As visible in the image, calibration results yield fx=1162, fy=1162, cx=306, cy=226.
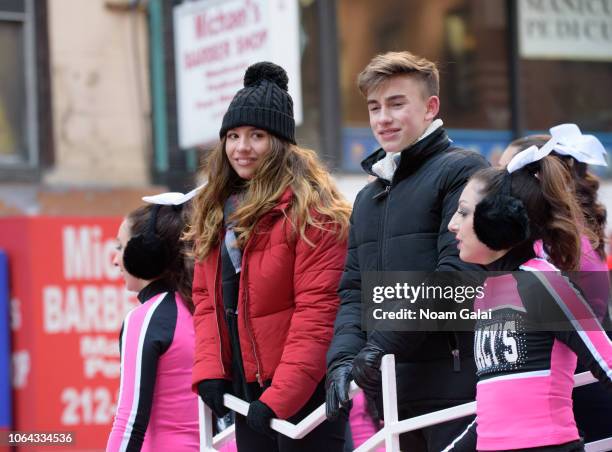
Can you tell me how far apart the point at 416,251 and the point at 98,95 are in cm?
620

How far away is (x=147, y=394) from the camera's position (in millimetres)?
4203

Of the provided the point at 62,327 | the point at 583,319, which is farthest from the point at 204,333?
the point at 62,327

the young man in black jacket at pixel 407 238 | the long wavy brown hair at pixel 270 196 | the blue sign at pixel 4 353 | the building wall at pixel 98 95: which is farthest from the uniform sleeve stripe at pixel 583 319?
the building wall at pixel 98 95

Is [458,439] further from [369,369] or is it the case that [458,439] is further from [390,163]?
[390,163]

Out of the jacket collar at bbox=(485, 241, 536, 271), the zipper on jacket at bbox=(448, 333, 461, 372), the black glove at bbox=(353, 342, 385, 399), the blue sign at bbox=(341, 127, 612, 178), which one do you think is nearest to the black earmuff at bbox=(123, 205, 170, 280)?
the black glove at bbox=(353, 342, 385, 399)

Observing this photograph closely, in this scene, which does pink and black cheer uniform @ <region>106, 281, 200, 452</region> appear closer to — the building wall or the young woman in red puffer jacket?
the young woman in red puffer jacket

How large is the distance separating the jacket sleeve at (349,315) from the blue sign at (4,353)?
5.42 m

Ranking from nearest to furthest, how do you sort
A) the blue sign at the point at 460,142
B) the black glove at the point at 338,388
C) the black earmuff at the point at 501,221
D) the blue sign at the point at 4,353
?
the black earmuff at the point at 501,221
the black glove at the point at 338,388
the blue sign at the point at 4,353
the blue sign at the point at 460,142

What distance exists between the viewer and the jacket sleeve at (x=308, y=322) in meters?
3.71

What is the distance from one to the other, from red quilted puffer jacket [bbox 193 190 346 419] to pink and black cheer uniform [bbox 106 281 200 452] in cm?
→ 31

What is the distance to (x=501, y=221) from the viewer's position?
3191 mm

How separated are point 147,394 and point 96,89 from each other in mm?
5522

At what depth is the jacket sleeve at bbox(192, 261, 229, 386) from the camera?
13.1 ft

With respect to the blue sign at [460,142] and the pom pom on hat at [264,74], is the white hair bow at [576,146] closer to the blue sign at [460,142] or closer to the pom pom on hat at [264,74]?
the pom pom on hat at [264,74]
